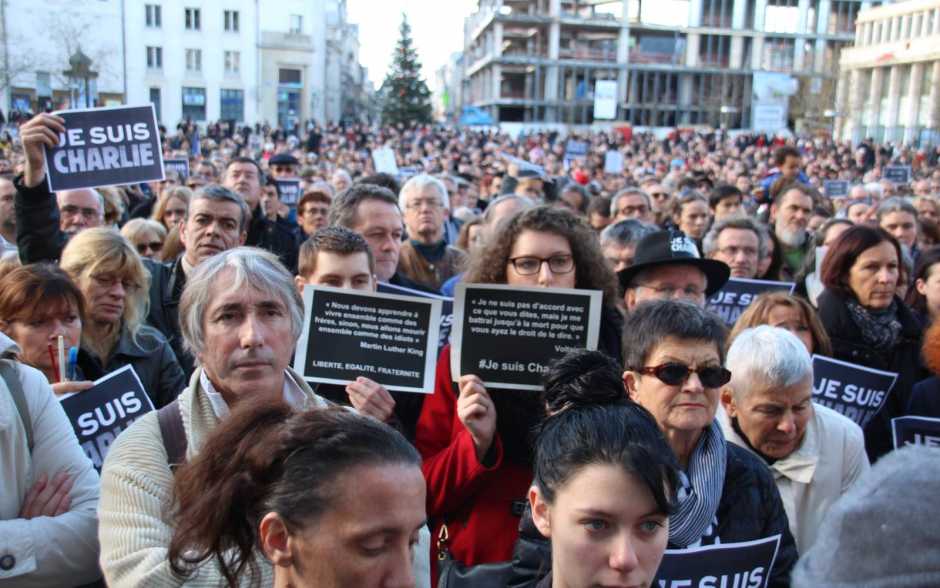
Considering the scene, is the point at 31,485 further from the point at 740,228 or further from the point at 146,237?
the point at 740,228

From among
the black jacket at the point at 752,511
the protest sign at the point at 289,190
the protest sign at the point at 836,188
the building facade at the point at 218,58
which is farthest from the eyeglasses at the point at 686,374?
the building facade at the point at 218,58

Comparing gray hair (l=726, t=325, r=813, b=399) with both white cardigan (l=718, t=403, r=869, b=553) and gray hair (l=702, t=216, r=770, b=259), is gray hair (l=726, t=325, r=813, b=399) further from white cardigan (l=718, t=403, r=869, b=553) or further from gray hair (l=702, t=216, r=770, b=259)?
gray hair (l=702, t=216, r=770, b=259)

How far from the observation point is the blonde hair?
14.3 feet

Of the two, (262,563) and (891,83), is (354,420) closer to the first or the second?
(262,563)

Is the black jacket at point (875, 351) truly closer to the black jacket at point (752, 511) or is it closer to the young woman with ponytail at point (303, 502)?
the black jacket at point (752, 511)

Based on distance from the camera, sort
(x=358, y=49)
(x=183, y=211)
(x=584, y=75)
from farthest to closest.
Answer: (x=358, y=49) → (x=584, y=75) → (x=183, y=211)

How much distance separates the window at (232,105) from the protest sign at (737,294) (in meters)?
73.8

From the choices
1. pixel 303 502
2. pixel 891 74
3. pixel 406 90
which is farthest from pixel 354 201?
pixel 891 74

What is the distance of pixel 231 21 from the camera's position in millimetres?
74250

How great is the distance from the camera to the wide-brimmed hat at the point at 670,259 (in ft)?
13.9

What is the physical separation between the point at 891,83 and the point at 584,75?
2556 cm

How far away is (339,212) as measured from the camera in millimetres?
5223

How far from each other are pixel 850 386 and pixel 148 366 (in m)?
3.18

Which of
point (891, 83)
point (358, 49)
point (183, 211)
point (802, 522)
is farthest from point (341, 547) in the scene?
point (358, 49)
